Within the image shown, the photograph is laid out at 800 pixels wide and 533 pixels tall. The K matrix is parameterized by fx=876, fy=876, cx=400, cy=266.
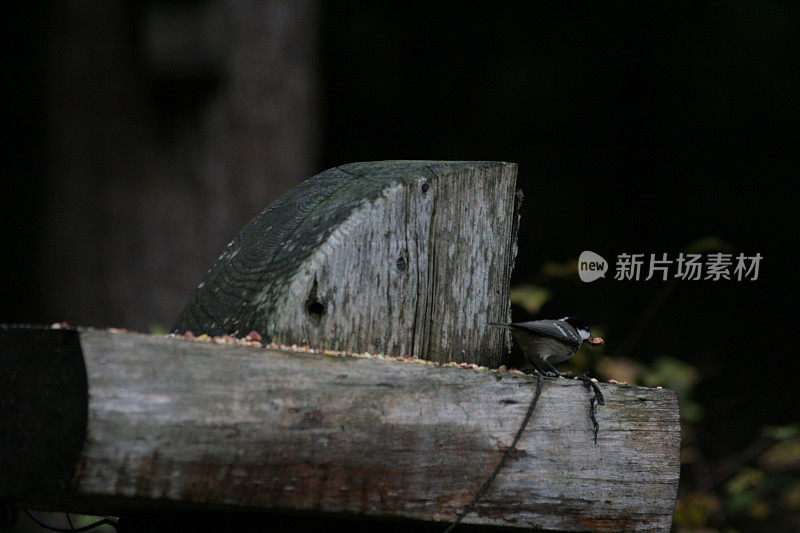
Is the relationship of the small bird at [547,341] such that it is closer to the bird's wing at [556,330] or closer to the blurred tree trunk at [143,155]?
the bird's wing at [556,330]

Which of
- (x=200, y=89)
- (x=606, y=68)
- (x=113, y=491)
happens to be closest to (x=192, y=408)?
(x=113, y=491)

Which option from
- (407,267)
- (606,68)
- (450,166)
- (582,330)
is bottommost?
(582,330)

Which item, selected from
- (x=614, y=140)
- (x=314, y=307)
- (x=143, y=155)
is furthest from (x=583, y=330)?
(x=614, y=140)

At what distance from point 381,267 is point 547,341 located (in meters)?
0.50

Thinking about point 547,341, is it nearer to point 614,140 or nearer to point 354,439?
point 354,439

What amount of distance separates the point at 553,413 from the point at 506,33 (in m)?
4.72

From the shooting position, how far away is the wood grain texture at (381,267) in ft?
4.45

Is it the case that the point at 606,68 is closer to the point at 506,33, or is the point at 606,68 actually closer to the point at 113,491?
the point at 506,33

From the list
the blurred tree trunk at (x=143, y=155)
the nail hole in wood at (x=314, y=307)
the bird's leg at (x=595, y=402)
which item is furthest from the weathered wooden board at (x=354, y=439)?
the blurred tree trunk at (x=143, y=155)

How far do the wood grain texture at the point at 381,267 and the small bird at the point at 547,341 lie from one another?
0.24 ft

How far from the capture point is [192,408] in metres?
1.06

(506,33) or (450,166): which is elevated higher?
(506,33)

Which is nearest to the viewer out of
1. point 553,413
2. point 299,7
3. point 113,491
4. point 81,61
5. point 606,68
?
point 113,491

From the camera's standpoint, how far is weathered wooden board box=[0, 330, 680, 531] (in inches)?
40.6
